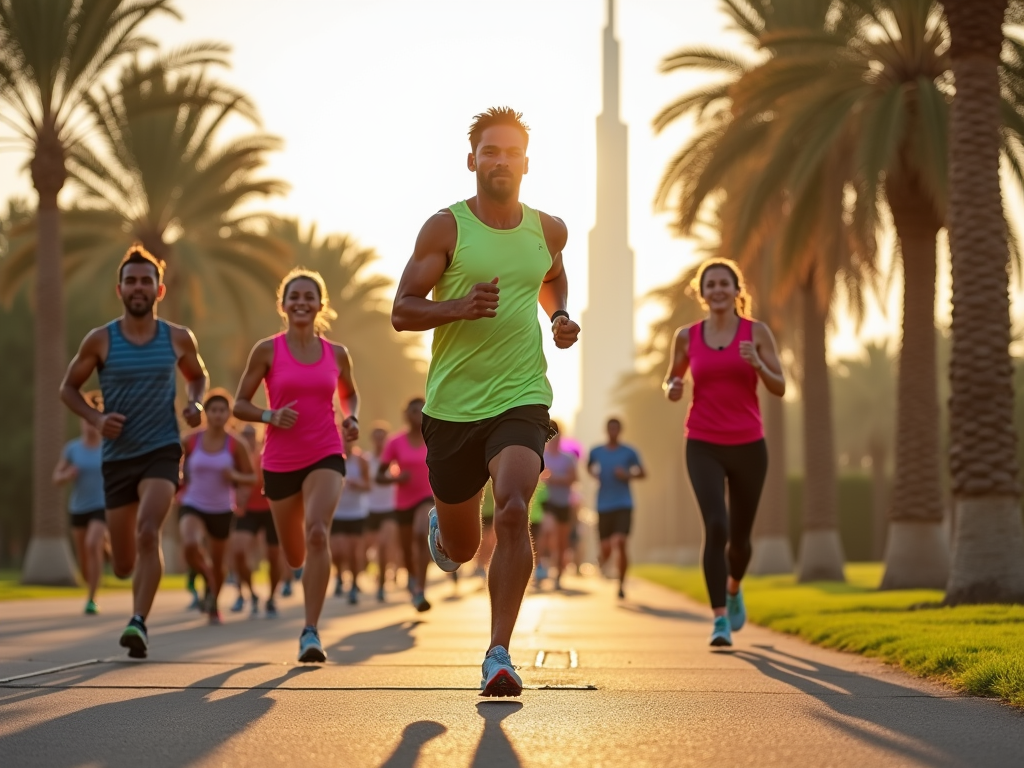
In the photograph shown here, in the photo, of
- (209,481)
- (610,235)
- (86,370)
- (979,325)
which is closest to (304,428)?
(86,370)

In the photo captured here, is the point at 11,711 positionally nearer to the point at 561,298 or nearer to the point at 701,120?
the point at 561,298

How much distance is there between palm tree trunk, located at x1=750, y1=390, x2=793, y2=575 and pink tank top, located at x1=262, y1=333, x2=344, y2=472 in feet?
68.3

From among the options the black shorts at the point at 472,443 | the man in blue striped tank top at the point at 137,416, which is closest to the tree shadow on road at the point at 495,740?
the black shorts at the point at 472,443

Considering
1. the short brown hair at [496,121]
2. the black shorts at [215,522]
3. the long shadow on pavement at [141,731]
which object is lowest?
the long shadow on pavement at [141,731]

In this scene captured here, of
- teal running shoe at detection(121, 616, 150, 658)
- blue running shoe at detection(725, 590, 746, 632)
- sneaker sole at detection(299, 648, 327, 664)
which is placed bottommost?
sneaker sole at detection(299, 648, 327, 664)

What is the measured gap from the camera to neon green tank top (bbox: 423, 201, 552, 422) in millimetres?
6535

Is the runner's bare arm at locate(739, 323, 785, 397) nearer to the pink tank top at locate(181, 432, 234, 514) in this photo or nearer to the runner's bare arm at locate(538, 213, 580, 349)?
the runner's bare arm at locate(538, 213, 580, 349)

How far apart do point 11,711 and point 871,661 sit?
198 inches

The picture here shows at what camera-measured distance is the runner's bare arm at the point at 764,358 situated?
30.6 feet

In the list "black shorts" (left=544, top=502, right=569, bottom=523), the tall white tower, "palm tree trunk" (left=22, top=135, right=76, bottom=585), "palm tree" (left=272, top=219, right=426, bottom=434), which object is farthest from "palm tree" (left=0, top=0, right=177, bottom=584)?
the tall white tower

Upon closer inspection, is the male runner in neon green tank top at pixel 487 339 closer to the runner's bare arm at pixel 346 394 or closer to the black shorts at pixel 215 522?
the runner's bare arm at pixel 346 394

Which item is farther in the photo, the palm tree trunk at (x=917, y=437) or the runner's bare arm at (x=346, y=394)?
the palm tree trunk at (x=917, y=437)

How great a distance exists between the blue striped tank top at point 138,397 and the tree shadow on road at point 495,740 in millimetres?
3387

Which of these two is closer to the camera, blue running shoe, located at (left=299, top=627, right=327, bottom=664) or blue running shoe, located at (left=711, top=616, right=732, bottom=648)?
blue running shoe, located at (left=299, top=627, right=327, bottom=664)
